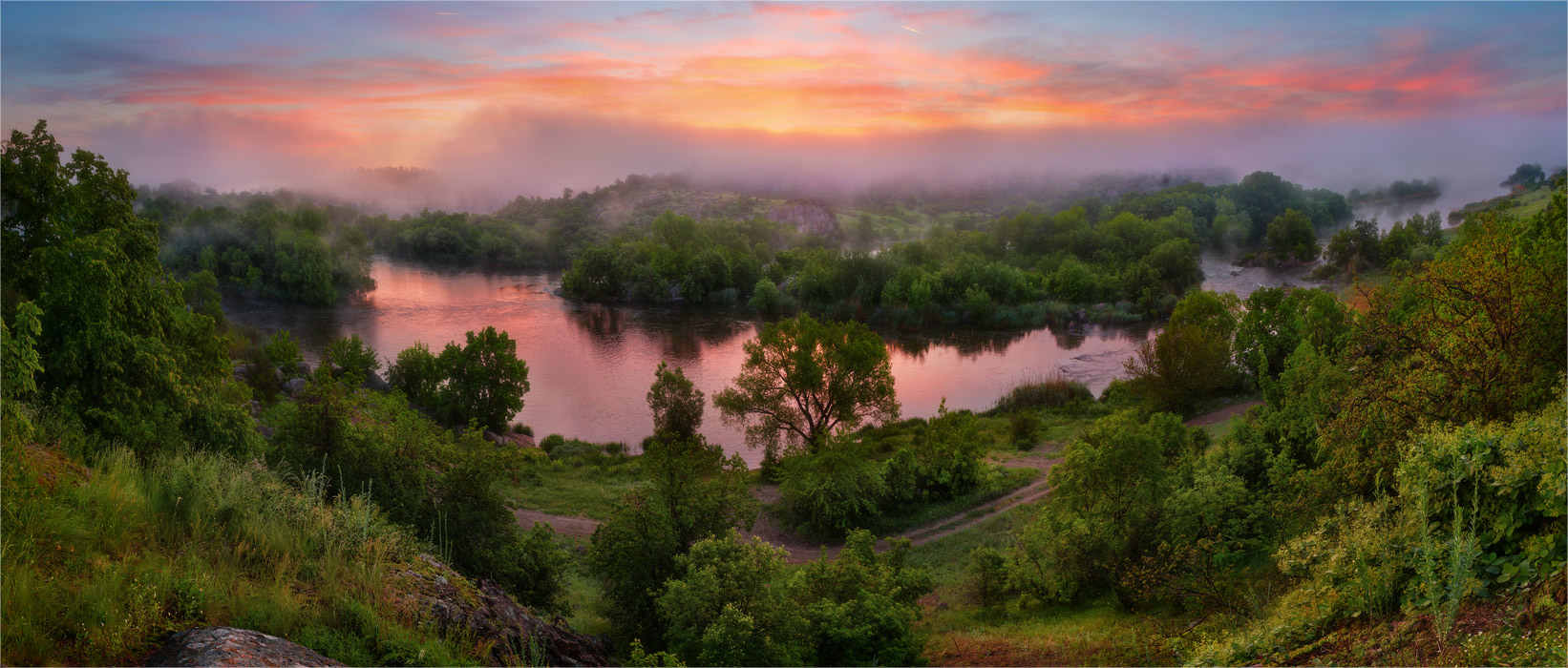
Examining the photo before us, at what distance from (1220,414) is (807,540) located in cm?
2192

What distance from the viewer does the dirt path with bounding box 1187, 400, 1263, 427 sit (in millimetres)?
33606

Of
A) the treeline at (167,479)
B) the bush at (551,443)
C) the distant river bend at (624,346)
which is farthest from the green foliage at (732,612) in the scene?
the bush at (551,443)

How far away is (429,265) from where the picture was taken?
300 feet

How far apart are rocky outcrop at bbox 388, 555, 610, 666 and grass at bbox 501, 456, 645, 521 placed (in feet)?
49.6

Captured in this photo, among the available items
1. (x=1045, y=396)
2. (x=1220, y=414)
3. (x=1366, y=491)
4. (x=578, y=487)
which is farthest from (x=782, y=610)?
(x=1045, y=396)

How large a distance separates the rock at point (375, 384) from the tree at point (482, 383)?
353 centimetres

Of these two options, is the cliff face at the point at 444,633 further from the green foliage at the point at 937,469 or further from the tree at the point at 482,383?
the tree at the point at 482,383

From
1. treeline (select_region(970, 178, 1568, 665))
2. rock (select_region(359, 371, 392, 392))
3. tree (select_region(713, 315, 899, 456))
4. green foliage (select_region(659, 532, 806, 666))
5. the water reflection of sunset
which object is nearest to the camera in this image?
treeline (select_region(970, 178, 1568, 665))

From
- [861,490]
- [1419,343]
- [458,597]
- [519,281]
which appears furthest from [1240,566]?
[519,281]

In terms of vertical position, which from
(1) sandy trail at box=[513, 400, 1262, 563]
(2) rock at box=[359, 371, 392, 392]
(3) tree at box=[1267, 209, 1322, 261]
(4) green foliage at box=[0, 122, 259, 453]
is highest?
(3) tree at box=[1267, 209, 1322, 261]

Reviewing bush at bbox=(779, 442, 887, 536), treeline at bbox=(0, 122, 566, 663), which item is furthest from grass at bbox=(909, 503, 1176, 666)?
treeline at bbox=(0, 122, 566, 663)

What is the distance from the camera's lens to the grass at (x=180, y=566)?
5312 millimetres

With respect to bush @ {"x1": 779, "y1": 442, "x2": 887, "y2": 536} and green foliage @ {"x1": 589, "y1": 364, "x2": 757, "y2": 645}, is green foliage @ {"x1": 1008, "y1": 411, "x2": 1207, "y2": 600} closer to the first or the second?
green foliage @ {"x1": 589, "y1": 364, "x2": 757, "y2": 645}

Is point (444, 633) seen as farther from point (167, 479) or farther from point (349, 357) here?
point (349, 357)
